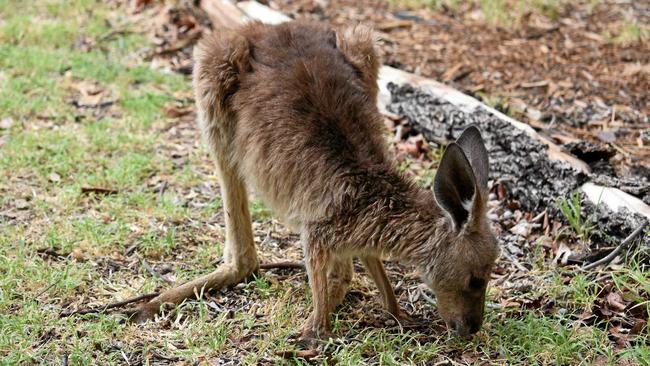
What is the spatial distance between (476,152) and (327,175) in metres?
0.67

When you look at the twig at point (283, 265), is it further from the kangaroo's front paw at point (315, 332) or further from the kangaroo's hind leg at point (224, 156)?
the kangaroo's front paw at point (315, 332)

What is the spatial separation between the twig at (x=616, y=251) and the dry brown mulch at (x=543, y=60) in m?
0.85

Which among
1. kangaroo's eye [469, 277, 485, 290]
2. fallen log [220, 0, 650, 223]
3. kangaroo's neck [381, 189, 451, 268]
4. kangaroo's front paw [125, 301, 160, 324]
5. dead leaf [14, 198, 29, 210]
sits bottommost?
dead leaf [14, 198, 29, 210]

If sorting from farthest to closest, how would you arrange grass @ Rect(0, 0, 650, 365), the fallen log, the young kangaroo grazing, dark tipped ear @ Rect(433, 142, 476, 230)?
the fallen log < grass @ Rect(0, 0, 650, 365) < the young kangaroo grazing < dark tipped ear @ Rect(433, 142, 476, 230)

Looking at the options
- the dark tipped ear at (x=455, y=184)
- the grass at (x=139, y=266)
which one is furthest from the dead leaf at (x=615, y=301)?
the dark tipped ear at (x=455, y=184)

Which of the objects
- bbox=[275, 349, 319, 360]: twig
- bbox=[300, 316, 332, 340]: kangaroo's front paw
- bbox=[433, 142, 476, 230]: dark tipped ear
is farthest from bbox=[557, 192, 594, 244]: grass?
bbox=[275, 349, 319, 360]: twig

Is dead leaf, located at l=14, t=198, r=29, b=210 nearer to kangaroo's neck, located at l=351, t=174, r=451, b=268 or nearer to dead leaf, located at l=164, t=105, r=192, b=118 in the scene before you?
dead leaf, located at l=164, t=105, r=192, b=118

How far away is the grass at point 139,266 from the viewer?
3.81m

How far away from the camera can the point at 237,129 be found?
4207mm

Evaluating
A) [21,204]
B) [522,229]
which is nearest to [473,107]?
[522,229]

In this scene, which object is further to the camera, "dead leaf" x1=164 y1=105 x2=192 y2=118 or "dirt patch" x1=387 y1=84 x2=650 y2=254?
"dead leaf" x1=164 y1=105 x2=192 y2=118

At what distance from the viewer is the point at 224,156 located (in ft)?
14.2

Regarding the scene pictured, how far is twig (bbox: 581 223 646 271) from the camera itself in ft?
13.8

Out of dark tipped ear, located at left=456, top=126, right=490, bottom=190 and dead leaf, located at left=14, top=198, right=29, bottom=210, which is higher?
dark tipped ear, located at left=456, top=126, right=490, bottom=190
